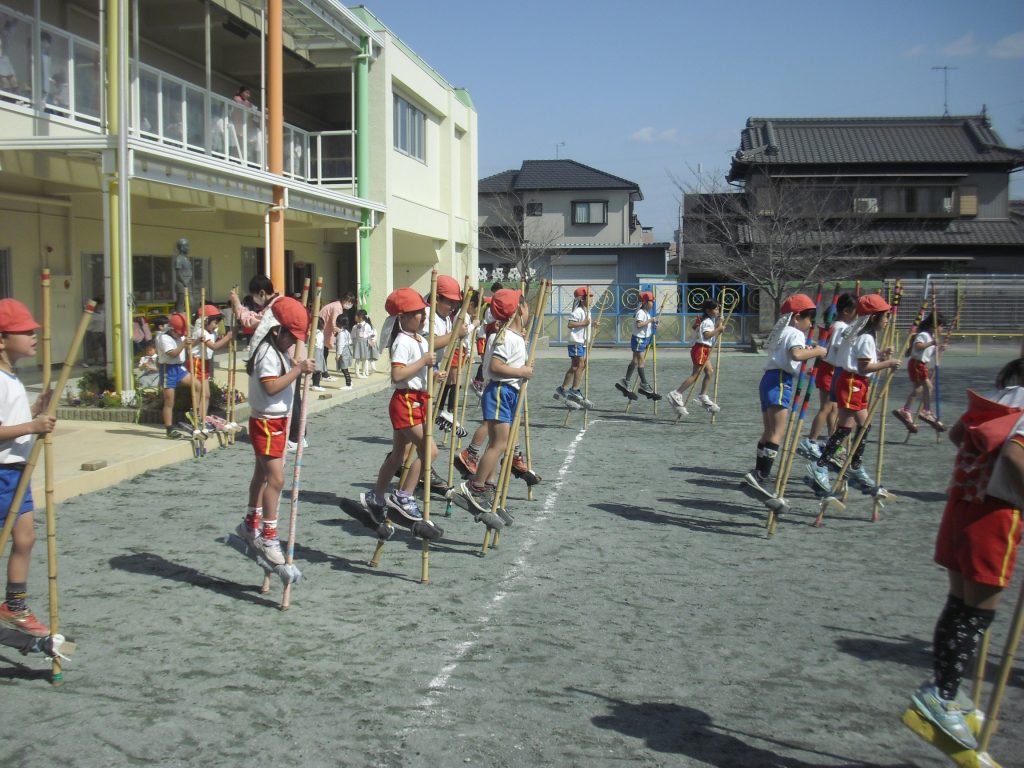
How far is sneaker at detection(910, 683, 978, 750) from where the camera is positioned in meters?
3.62

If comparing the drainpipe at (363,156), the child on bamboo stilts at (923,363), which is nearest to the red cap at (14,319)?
the child on bamboo stilts at (923,363)

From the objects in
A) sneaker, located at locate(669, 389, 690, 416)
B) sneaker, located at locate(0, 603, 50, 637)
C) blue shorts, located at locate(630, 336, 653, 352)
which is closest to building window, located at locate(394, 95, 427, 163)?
blue shorts, located at locate(630, 336, 653, 352)

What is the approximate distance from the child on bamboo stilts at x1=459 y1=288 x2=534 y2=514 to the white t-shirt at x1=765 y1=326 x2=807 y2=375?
256 centimetres

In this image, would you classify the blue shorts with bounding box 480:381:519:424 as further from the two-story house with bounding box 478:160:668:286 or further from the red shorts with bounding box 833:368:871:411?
the two-story house with bounding box 478:160:668:286

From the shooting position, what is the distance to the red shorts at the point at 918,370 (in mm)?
12500

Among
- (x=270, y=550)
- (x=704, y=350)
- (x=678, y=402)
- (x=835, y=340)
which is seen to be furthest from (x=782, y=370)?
(x=704, y=350)

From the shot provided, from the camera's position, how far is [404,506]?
6.87 m

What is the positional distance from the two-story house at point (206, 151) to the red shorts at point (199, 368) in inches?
92.9

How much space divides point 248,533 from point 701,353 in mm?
9741

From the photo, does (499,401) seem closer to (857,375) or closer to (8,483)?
(857,375)

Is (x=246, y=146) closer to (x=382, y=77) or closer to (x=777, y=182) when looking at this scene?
(x=382, y=77)

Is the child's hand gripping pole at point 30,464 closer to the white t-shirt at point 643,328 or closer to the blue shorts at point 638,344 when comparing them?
the blue shorts at point 638,344

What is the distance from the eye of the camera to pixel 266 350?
5809mm

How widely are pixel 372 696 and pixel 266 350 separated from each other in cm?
240
